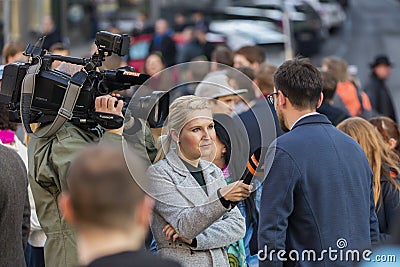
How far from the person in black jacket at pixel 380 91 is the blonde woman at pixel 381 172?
5762mm

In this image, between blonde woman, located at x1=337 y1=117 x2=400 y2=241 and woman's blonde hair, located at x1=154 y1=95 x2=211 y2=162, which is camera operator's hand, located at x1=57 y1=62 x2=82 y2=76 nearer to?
woman's blonde hair, located at x1=154 y1=95 x2=211 y2=162

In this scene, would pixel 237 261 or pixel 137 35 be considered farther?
pixel 137 35

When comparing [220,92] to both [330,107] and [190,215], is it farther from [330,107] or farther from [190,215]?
[330,107]

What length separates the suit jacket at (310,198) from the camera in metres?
4.56

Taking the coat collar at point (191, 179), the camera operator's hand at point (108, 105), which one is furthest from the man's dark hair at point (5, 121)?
the coat collar at point (191, 179)

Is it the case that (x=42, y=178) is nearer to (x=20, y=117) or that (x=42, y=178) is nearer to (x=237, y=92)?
(x=20, y=117)

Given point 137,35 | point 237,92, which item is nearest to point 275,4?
point 137,35

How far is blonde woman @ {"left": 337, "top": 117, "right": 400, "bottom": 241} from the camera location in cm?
572

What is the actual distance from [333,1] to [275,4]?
8.47 metres

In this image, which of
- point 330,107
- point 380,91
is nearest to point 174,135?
point 330,107

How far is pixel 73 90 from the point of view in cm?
464

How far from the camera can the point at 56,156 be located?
4.80m

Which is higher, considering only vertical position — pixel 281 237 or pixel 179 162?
pixel 179 162

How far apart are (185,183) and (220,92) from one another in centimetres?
80
